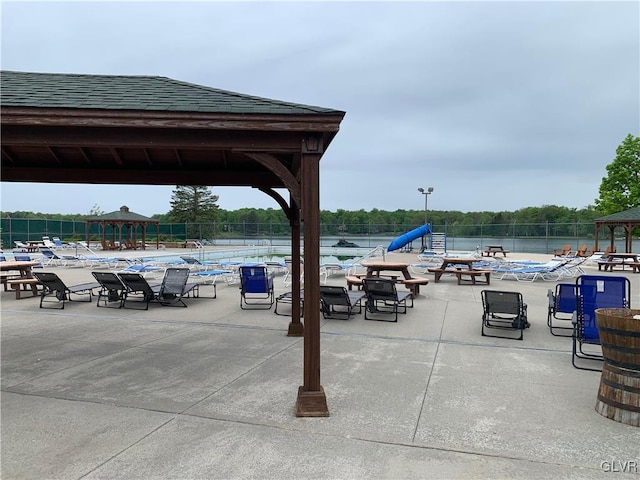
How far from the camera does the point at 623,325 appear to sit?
12.0 feet

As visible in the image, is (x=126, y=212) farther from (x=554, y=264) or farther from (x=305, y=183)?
(x=305, y=183)

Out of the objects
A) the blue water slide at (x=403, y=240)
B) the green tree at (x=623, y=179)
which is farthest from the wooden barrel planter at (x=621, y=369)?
the green tree at (x=623, y=179)

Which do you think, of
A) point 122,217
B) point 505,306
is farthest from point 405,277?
point 122,217

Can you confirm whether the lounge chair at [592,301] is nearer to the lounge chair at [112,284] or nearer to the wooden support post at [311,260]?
the wooden support post at [311,260]

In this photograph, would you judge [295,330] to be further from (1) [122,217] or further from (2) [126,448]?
(1) [122,217]

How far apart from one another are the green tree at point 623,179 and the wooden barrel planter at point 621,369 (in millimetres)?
31158

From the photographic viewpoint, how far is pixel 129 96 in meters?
4.45

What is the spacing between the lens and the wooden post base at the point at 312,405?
3.83 meters

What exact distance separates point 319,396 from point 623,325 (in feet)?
8.57

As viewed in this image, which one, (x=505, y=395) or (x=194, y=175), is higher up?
(x=194, y=175)

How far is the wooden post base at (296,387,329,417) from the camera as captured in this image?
3832 millimetres

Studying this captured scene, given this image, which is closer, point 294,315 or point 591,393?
point 591,393

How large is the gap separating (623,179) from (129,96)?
34.5 meters

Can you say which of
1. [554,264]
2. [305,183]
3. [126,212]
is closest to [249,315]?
[305,183]
